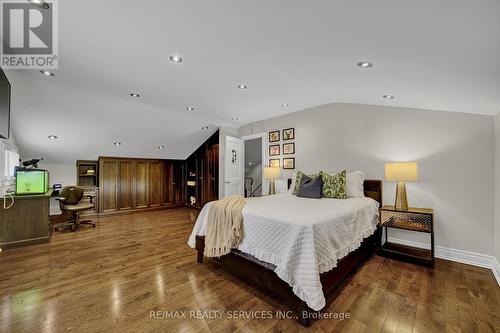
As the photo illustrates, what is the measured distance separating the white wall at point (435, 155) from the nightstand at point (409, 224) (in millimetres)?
239

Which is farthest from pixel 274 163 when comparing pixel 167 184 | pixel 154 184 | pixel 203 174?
pixel 154 184

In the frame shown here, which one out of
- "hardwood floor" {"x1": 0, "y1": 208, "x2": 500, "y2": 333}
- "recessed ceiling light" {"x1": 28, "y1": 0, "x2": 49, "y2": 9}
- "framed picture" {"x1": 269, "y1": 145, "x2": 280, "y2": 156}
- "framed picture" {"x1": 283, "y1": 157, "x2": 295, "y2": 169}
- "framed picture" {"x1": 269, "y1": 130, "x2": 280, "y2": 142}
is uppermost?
"recessed ceiling light" {"x1": 28, "y1": 0, "x2": 49, "y2": 9}

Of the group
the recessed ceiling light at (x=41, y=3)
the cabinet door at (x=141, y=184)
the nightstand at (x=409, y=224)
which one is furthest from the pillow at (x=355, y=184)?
the cabinet door at (x=141, y=184)

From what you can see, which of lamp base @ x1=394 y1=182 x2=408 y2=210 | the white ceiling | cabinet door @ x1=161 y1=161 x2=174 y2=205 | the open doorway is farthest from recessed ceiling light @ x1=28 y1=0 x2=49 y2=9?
the open doorway

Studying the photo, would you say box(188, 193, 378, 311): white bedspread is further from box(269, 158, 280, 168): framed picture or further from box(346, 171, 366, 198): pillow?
box(269, 158, 280, 168): framed picture

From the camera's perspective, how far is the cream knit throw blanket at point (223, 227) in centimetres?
216

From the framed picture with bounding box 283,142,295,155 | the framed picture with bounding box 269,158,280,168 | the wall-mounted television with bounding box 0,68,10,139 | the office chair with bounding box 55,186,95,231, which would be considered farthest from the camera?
the framed picture with bounding box 269,158,280,168

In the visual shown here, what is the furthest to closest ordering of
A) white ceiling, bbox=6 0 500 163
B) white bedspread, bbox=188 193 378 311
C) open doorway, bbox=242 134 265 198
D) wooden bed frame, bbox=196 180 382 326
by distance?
open doorway, bbox=242 134 265 198
wooden bed frame, bbox=196 180 382 326
white bedspread, bbox=188 193 378 311
white ceiling, bbox=6 0 500 163

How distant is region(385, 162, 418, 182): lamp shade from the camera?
2717mm

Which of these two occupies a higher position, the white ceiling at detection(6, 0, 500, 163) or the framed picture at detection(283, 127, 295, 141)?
the white ceiling at detection(6, 0, 500, 163)

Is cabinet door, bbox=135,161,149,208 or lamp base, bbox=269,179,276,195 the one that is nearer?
lamp base, bbox=269,179,276,195

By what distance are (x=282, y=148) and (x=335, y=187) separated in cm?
174

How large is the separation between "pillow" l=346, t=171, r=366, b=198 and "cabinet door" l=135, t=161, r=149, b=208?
538 cm

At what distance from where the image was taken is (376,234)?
306cm
